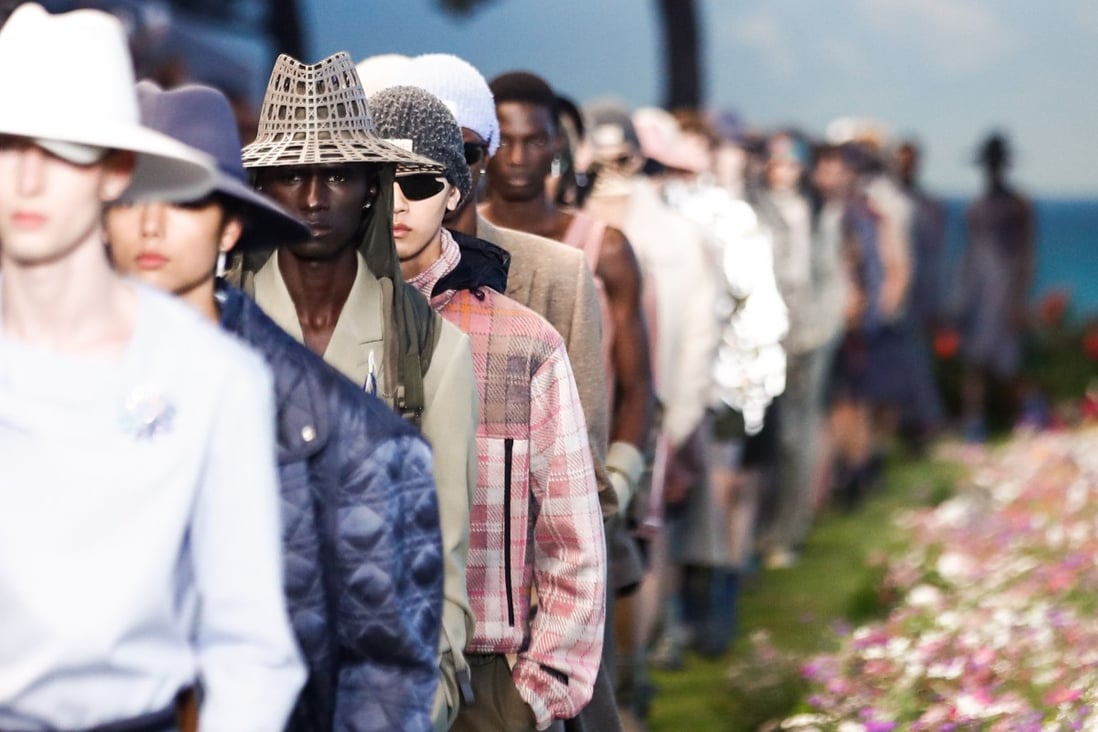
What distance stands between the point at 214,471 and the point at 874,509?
12.0 metres

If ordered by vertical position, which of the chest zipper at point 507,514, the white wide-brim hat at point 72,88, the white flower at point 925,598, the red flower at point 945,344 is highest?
the white wide-brim hat at point 72,88

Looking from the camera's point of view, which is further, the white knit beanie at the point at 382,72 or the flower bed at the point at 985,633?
the flower bed at the point at 985,633

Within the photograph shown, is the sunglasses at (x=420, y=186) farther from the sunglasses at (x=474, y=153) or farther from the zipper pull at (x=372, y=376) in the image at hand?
the sunglasses at (x=474, y=153)

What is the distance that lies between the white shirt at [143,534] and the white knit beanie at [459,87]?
7.91ft

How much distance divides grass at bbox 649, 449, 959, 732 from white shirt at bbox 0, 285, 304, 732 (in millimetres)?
5381

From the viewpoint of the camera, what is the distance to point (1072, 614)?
334 inches

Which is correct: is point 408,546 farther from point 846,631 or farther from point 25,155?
point 846,631

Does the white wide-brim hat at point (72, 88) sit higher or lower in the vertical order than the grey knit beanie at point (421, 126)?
A: higher

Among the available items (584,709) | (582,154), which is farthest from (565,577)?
(582,154)

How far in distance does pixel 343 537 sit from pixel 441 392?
77cm

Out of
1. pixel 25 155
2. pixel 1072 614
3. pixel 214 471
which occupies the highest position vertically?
pixel 25 155

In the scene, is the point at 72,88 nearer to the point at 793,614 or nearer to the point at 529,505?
the point at 529,505

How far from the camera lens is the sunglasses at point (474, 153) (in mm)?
5195

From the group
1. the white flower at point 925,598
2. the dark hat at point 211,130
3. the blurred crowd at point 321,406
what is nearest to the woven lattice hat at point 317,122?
the blurred crowd at point 321,406
